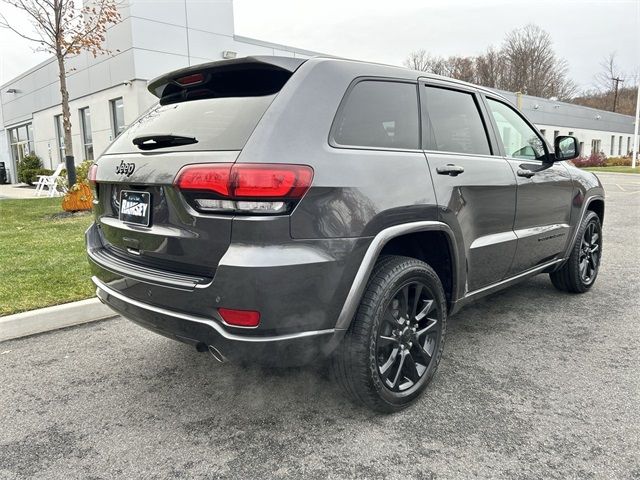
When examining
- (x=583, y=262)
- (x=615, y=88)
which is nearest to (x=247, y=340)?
(x=583, y=262)

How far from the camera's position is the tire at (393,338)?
7.82 ft

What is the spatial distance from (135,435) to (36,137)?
1012 inches

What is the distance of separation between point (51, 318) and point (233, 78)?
262 centimetres

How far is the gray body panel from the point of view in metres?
2.07

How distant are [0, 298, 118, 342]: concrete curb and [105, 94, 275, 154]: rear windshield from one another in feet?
5.56

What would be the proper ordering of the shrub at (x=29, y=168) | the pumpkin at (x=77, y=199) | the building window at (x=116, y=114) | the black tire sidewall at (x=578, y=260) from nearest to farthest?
the black tire sidewall at (x=578, y=260) → the pumpkin at (x=77, y=199) → the building window at (x=116, y=114) → the shrub at (x=29, y=168)

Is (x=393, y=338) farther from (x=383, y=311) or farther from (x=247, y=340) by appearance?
(x=247, y=340)

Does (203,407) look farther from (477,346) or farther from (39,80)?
(39,80)

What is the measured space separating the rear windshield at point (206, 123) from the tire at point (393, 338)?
96 cm

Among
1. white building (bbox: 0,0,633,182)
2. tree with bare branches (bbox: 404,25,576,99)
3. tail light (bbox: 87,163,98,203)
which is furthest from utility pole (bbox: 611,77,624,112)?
tail light (bbox: 87,163,98,203)

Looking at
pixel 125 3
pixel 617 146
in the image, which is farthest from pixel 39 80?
pixel 617 146

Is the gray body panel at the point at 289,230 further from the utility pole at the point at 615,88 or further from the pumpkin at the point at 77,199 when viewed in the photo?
the utility pole at the point at 615,88

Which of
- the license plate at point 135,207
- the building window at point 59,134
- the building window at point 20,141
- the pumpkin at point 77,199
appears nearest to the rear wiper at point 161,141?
the license plate at point 135,207

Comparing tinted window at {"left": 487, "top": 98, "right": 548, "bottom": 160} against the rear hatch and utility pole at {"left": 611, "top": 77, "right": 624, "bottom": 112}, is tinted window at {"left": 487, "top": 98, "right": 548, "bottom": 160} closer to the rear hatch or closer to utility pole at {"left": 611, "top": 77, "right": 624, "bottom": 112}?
the rear hatch
